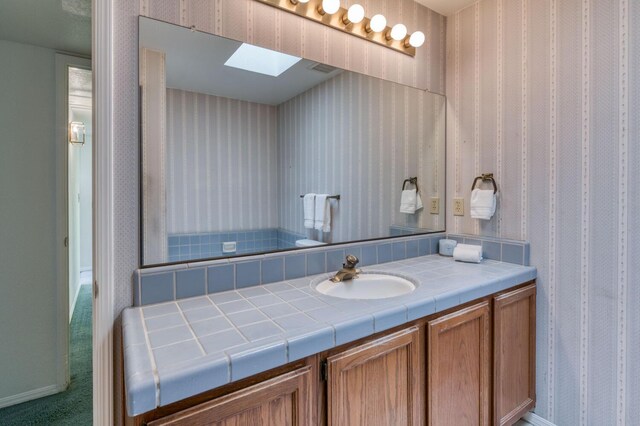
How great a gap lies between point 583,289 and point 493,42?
1333 millimetres

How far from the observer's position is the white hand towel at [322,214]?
152cm

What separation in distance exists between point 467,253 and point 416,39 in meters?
1.19

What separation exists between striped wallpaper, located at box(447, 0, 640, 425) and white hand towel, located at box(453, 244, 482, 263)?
167mm

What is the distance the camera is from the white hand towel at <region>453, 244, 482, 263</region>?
1.65 m

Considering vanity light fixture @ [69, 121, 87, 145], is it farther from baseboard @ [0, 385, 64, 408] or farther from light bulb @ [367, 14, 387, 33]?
light bulb @ [367, 14, 387, 33]

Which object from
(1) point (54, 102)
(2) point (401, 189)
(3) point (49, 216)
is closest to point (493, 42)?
(2) point (401, 189)

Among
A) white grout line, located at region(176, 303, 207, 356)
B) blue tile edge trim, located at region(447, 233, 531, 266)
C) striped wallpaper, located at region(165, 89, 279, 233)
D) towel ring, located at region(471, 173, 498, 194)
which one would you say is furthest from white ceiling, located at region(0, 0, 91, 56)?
blue tile edge trim, located at region(447, 233, 531, 266)

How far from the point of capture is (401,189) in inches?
72.4

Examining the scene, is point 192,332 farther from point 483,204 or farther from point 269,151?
point 483,204

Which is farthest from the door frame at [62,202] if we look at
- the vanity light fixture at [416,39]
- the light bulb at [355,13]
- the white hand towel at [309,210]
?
the vanity light fixture at [416,39]

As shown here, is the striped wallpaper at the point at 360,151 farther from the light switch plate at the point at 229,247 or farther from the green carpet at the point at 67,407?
the green carpet at the point at 67,407

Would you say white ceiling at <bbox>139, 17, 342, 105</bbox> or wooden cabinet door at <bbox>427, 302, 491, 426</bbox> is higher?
white ceiling at <bbox>139, 17, 342, 105</bbox>

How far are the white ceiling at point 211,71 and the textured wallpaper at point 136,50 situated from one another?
0.04 metres

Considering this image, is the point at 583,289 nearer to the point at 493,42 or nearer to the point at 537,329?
the point at 537,329
